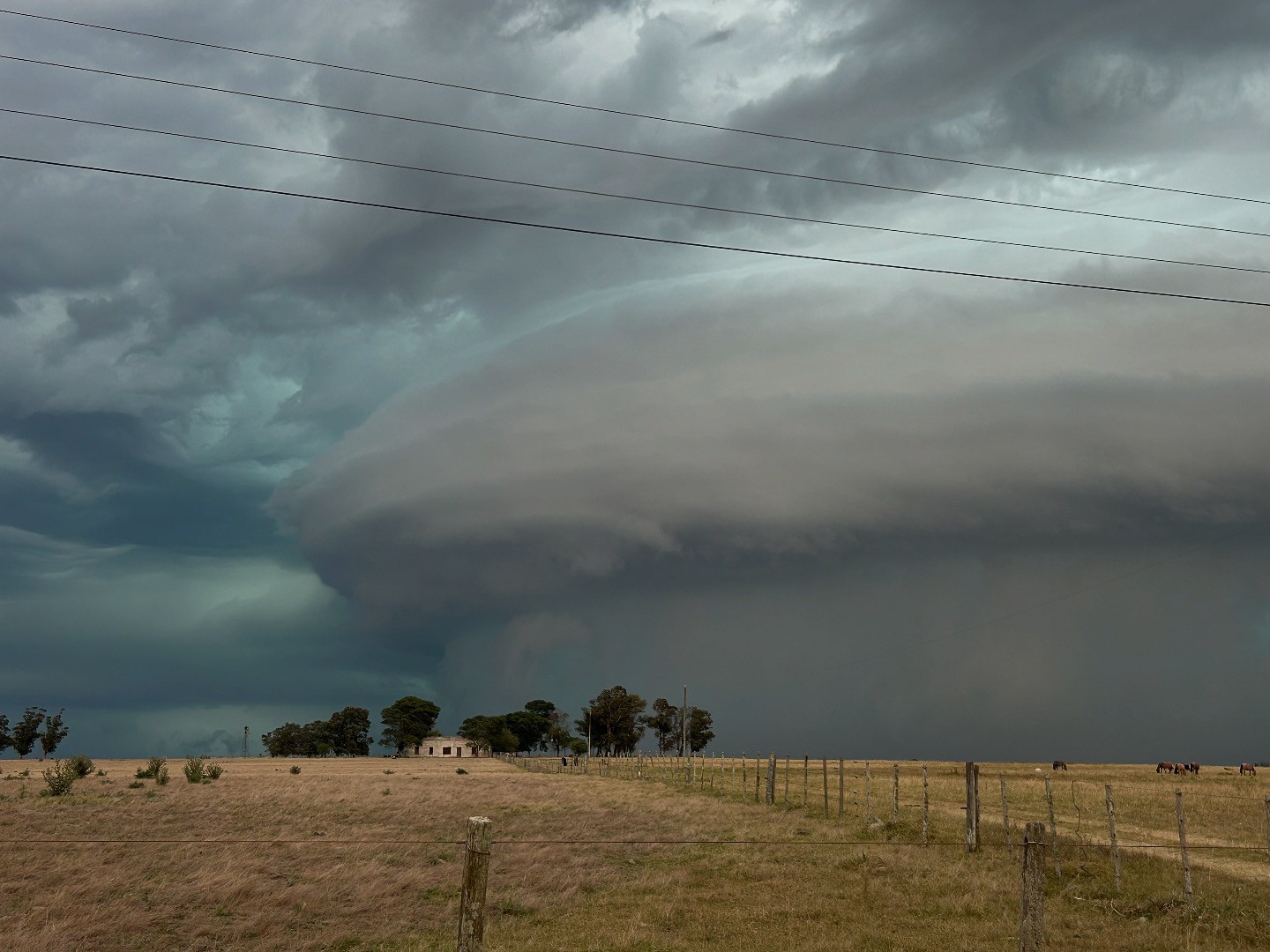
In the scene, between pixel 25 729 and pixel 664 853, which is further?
pixel 25 729

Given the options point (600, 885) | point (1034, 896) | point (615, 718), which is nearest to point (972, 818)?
point (600, 885)

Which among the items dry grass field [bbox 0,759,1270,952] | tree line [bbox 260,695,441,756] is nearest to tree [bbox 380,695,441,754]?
tree line [bbox 260,695,441,756]

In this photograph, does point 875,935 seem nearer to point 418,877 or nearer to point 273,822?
point 418,877

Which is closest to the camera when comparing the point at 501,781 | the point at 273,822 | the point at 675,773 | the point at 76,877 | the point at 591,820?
the point at 76,877

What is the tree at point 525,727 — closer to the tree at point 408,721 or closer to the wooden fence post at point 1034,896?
the tree at point 408,721

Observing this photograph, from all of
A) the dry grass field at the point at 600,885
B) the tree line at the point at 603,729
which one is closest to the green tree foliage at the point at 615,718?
the tree line at the point at 603,729

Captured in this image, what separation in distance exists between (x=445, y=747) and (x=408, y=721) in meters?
11.8

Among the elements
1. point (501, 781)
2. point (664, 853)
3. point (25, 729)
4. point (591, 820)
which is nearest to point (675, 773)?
point (501, 781)

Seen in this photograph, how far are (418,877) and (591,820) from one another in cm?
1503

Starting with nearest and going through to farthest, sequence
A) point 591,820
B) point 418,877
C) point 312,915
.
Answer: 1. point 312,915
2. point 418,877
3. point 591,820

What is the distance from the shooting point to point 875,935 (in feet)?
58.3

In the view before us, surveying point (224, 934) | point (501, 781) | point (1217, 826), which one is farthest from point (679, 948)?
point (501, 781)

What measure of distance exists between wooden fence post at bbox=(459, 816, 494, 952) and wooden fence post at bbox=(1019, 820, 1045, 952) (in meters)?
6.57

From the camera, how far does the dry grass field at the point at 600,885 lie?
1775 cm
